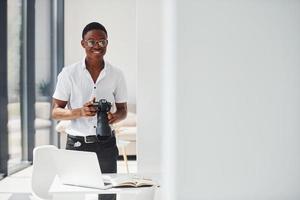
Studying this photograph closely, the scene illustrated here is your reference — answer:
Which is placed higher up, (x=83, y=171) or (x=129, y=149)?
(x=83, y=171)

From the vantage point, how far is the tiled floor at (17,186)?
13.1 ft

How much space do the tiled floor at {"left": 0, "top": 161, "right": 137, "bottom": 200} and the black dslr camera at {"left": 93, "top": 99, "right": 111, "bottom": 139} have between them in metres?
2.02

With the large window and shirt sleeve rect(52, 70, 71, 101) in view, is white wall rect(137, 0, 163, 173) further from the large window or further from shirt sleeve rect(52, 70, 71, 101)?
the large window

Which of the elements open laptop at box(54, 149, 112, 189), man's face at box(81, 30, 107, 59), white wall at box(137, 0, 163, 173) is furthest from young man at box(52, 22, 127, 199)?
open laptop at box(54, 149, 112, 189)

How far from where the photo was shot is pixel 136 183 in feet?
5.87

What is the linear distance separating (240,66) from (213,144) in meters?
0.09

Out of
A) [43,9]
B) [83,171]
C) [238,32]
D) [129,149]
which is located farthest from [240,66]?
[43,9]

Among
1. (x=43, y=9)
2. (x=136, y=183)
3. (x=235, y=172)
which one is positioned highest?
(x=43, y=9)

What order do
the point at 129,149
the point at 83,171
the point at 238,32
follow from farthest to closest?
the point at 129,149
the point at 83,171
the point at 238,32

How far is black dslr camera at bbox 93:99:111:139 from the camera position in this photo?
2182 mm

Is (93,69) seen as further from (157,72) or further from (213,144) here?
(213,144)

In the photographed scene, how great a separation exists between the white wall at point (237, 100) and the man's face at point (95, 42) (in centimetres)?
191

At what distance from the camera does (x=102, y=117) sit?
2205 millimetres

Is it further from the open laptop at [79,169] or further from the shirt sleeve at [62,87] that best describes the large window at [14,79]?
the open laptop at [79,169]
